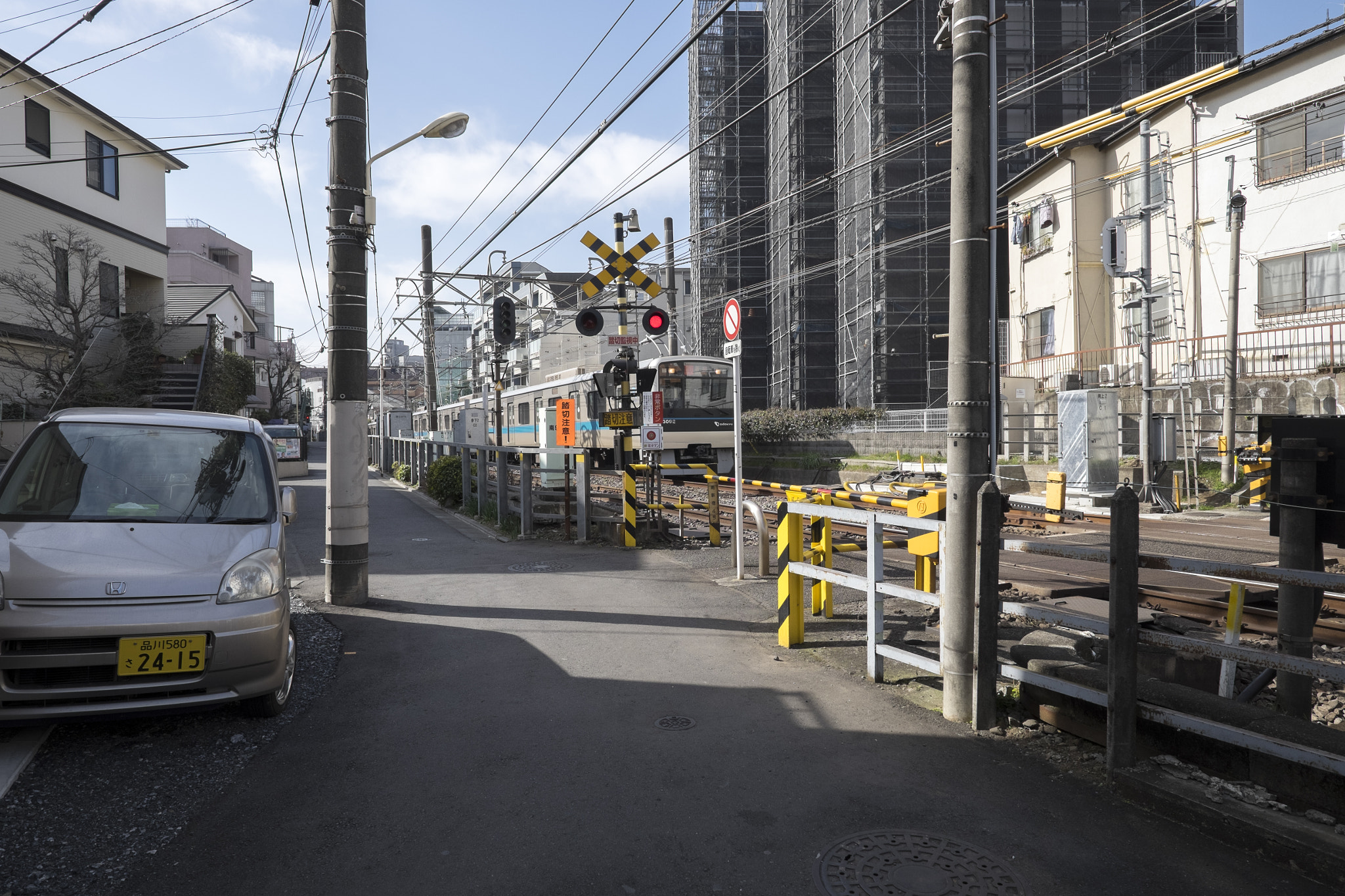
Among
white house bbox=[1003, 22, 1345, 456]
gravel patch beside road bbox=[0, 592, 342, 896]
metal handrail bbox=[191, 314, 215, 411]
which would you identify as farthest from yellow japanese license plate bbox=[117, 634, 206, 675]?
metal handrail bbox=[191, 314, 215, 411]

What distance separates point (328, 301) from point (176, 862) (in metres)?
5.55

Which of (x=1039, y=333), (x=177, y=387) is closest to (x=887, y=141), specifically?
(x=1039, y=333)

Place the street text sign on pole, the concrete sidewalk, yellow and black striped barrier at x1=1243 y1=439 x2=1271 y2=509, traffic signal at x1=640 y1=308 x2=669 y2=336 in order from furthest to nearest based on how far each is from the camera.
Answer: the street text sign on pole
yellow and black striped barrier at x1=1243 y1=439 x2=1271 y2=509
traffic signal at x1=640 y1=308 x2=669 y2=336
the concrete sidewalk

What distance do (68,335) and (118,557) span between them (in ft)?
62.7

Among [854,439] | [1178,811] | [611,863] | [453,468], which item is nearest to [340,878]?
[611,863]

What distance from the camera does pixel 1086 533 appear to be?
466 inches

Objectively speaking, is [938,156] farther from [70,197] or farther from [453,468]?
[70,197]

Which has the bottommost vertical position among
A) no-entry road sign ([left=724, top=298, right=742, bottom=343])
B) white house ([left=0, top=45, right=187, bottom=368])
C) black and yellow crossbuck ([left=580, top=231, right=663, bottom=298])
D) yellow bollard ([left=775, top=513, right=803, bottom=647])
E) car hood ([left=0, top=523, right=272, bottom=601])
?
yellow bollard ([left=775, top=513, right=803, bottom=647])

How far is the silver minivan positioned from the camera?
4055 mm

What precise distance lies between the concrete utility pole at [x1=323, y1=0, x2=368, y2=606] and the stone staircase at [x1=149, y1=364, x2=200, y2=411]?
14987 mm

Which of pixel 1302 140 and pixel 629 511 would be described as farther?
pixel 1302 140

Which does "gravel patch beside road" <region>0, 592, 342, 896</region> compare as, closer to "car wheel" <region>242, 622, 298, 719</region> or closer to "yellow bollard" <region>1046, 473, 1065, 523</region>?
"car wheel" <region>242, 622, 298, 719</region>

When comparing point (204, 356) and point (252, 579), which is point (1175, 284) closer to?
point (252, 579)

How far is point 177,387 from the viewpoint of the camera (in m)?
21.6
